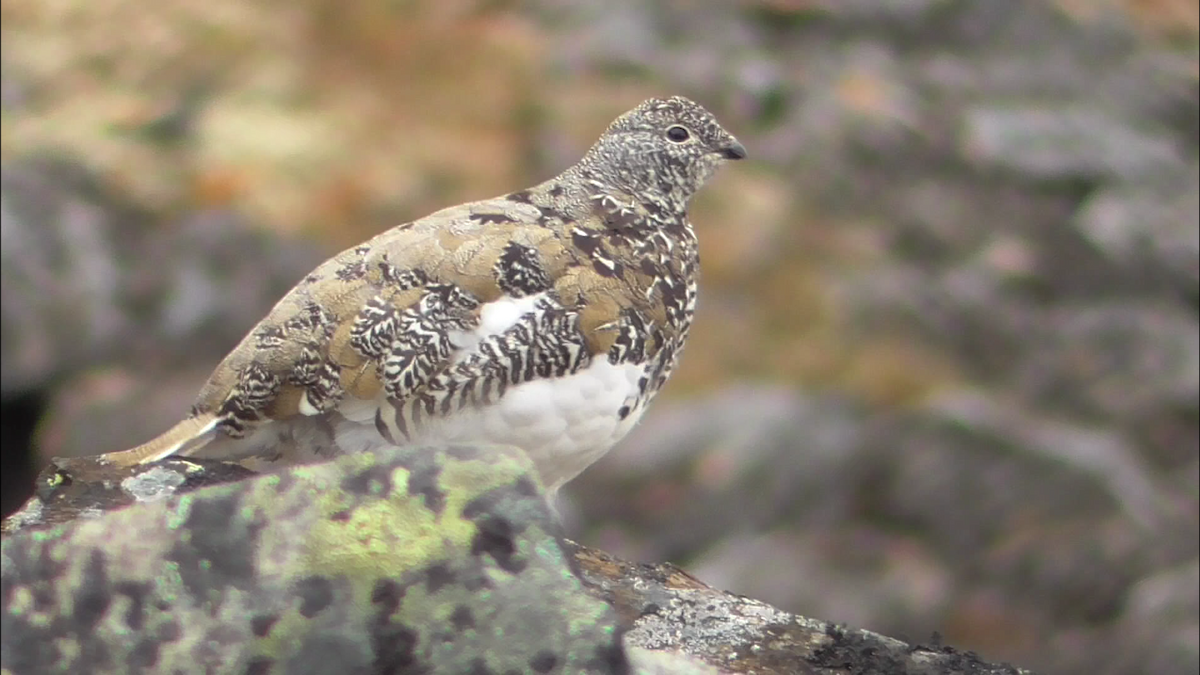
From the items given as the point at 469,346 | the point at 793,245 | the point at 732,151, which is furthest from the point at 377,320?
the point at 793,245

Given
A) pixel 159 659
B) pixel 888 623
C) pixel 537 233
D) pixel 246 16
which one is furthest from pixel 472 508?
pixel 246 16

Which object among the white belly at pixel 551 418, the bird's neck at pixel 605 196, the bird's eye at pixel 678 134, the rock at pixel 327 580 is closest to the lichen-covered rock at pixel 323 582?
the rock at pixel 327 580

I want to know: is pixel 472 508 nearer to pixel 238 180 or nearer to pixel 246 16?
pixel 238 180

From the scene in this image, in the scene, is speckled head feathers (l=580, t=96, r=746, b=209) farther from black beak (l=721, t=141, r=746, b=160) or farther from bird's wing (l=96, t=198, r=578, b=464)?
bird's wing (l=96, t=198, r=578, b=464)

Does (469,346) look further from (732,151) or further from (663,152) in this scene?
(732,151)

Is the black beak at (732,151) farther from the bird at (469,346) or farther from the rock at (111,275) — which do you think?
the rock at (111,275)
